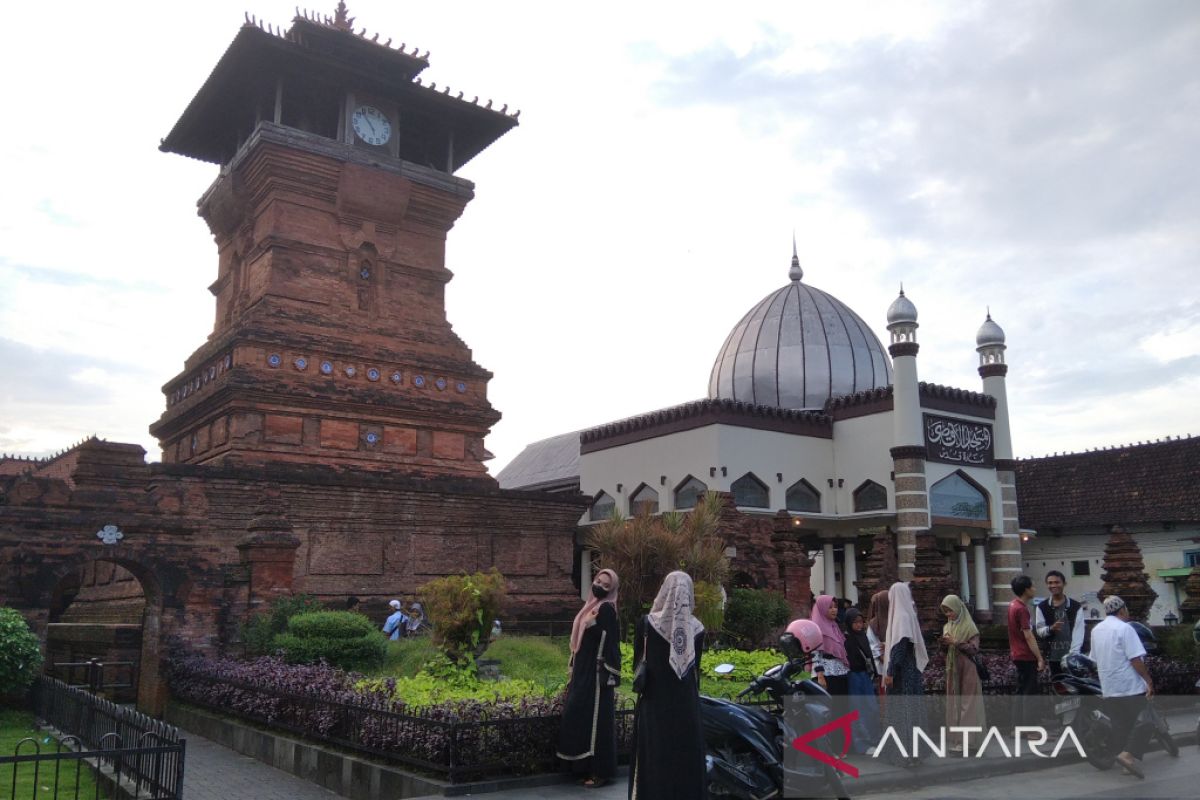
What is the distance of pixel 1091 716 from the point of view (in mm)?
8914

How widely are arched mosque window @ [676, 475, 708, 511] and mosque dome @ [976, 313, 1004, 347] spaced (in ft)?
38.8

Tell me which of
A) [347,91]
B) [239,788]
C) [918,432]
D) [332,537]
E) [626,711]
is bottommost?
[239,788]

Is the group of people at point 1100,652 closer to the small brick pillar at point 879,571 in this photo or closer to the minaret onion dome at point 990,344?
the small brick pillar at point 879,571

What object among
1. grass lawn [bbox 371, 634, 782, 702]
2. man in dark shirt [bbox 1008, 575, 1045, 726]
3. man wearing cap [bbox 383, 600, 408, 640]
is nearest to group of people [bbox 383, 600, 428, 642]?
man wearing cap [bbox 383, 600, 408, 640]

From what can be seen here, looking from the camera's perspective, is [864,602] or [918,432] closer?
[864,602]

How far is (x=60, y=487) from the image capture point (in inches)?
592

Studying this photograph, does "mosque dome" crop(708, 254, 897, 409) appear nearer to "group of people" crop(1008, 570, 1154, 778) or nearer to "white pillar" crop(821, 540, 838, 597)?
"white pillar" crop(821, 540, 838, 597)

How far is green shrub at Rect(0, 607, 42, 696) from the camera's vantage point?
12188 millimetres

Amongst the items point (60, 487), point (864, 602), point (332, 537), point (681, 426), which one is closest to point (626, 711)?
point (60, 487)

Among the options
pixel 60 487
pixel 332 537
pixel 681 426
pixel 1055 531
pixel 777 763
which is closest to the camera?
pixel 777 763

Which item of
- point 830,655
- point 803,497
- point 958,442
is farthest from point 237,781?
point 958,442

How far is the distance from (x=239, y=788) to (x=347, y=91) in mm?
19462

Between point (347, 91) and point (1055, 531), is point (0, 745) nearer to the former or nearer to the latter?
point (347, 91)

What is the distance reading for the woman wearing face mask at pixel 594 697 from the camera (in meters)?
8.03
